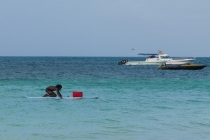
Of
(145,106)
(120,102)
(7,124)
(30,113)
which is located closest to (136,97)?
(120,102)

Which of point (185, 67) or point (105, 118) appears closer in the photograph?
point (105, 118)

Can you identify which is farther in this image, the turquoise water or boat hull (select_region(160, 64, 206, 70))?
boat hull (select_region(160, 64, 206, 70))

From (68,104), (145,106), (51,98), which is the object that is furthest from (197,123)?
(51,98)

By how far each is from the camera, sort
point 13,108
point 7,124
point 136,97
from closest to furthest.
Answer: point 7,124 → point 13,108 → point 136,97

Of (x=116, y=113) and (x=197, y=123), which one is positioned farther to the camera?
(x=116, y=113)

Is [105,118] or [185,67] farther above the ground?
[185,67]

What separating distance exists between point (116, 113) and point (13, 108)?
4.75 meters

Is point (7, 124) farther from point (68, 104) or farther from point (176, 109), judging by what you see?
point (176, 109)

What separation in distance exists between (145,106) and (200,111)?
3005 mm

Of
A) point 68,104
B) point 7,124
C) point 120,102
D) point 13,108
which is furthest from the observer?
point 120,102

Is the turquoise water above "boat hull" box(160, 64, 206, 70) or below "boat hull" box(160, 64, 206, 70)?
below

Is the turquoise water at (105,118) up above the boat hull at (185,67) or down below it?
below

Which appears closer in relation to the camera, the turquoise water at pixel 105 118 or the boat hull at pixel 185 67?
the turquoise water at pixel 105 118

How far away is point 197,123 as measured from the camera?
1772cm
